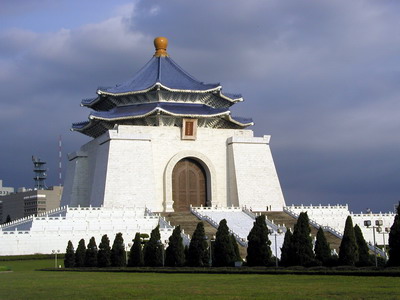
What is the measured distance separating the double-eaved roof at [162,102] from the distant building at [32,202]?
5303cm

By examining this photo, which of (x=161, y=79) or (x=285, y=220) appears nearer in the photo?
(x=285, y=220)

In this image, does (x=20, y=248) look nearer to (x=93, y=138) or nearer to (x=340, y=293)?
(x=93, y=138)

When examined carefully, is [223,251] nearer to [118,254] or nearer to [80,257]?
[118,254]

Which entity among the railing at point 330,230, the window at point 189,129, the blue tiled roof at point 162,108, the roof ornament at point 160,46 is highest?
the roof ornament at point 160,46

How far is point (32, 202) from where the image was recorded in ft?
317

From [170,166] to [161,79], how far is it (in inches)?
214

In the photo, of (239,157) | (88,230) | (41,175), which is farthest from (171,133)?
(41,175)

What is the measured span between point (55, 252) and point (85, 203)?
1525 centimetres

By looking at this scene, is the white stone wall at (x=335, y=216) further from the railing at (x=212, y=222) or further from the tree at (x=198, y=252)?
the tree at (x=198, y=252)

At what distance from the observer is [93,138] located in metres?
45.7

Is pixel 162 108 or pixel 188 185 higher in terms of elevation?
pixel 162 108

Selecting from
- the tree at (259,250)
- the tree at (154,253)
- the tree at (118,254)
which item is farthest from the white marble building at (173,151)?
the tree at (259,250)

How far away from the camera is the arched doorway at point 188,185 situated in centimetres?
4062

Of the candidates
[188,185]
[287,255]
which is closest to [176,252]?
[287,255]
